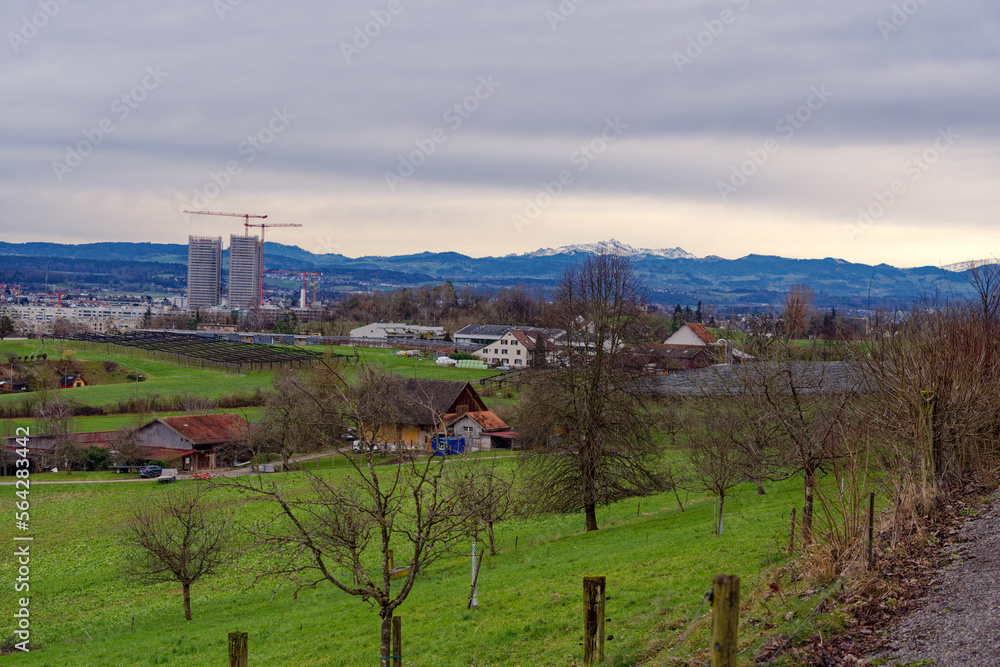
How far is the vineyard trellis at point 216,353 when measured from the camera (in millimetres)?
106419

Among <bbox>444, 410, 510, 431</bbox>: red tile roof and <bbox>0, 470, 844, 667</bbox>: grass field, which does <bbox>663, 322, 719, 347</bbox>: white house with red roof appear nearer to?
<bbox>444, 410, 510, 431</bbox>: red tile roof

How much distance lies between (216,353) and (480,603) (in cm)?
10858

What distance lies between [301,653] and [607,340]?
16.7 m

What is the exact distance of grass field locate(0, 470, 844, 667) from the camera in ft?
47.4

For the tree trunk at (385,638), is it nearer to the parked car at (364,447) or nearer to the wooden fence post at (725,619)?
the parked car at (364,447)

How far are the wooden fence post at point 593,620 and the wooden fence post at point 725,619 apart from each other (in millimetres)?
4008

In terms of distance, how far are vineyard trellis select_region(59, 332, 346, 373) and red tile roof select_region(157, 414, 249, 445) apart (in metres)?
33.5

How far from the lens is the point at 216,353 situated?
11888cm

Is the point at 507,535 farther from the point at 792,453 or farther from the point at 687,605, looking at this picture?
the point at 687,605

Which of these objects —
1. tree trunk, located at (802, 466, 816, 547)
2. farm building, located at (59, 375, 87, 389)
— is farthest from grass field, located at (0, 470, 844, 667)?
farm building, located at (59, 375, 87, 389)

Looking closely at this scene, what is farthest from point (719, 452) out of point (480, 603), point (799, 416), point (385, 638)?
point (385, 638)

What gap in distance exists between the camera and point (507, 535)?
3188 centimetres

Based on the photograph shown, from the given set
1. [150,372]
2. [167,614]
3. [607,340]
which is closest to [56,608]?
[167,614]

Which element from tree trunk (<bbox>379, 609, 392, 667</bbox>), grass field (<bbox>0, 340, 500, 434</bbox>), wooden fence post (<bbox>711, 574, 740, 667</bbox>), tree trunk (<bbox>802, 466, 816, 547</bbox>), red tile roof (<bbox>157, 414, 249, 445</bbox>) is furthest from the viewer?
grass field (<bbox>0, 340, 500, 434</bbox>)
